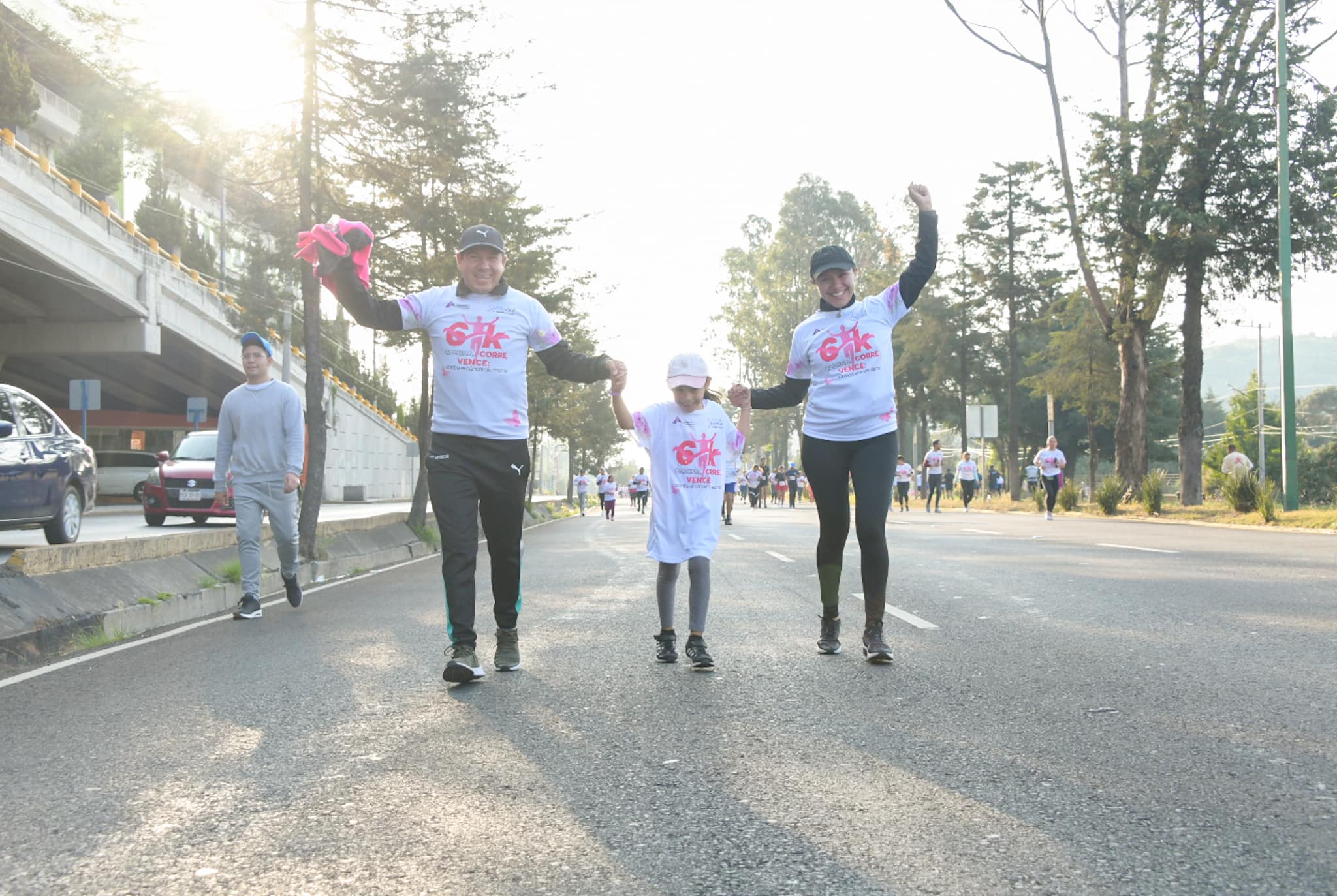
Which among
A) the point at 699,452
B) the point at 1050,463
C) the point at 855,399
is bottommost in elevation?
the point at 699,452

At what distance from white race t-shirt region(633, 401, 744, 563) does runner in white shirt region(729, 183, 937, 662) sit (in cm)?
29

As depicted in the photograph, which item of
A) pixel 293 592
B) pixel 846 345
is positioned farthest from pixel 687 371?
pixel 293 592

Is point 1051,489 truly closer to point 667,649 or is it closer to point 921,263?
point 921,263

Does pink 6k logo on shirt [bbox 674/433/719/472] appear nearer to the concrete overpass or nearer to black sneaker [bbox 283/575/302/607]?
black sneaker [bbox 283/575/302/607]

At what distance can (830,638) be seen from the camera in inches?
263

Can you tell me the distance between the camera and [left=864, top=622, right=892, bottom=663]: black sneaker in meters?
6.24

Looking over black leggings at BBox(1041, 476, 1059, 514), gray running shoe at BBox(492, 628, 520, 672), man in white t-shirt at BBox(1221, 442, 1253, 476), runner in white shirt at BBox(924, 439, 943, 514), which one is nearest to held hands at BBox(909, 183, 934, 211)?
gray running shoe at BBox(492, 628, 520, 672)

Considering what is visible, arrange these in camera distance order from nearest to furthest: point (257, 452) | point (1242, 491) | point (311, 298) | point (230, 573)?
point (257, 452) < point (230, 573) < point (311, 298) < point (1242, 491)

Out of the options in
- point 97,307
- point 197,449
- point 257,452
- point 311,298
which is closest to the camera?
point 257,452

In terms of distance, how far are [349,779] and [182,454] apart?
19417 millimetres

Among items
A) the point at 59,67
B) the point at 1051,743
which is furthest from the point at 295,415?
the point at 59,67

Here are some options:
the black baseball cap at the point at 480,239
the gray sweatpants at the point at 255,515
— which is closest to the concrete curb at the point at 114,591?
the gray sweatpants at the point at 255,515

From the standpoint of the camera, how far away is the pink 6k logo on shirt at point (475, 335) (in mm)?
6102

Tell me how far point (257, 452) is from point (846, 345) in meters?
4.79
